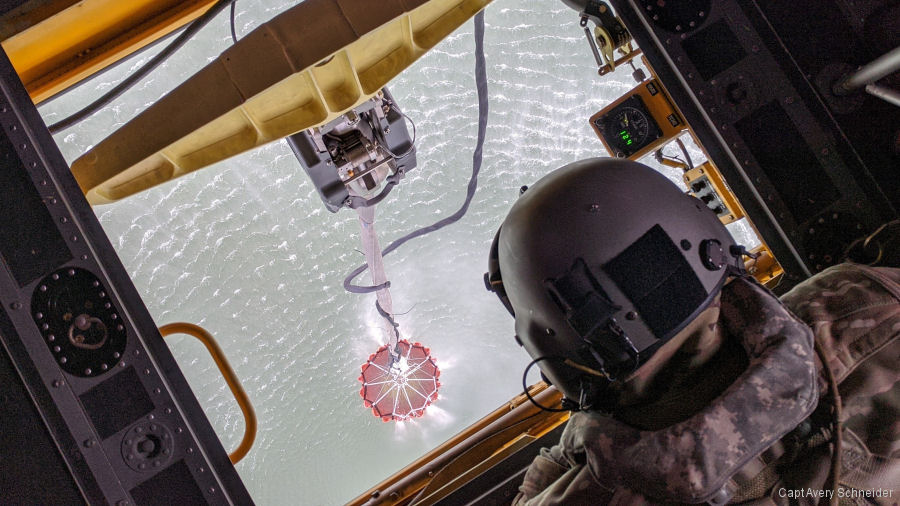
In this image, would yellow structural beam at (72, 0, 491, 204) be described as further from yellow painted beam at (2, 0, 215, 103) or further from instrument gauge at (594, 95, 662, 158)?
instrument gauge at (594, 95, 662, 158)

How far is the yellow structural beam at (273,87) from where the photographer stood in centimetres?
201

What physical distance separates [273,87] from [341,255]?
1.96 meters

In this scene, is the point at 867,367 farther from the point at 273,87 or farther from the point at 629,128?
the point at 273,87

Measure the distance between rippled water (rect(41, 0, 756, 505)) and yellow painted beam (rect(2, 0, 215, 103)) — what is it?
1.09 meters

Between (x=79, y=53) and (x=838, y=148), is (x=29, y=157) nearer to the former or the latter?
(x=79, y=53)

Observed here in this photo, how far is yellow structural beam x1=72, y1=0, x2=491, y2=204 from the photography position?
201 cm

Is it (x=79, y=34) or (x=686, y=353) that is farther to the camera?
(x=79, y=34)

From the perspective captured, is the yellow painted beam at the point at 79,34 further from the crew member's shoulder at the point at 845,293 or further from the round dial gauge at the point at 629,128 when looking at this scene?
the crew member's shoulder at the point at 845,293

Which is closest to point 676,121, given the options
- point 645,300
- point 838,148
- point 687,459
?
point 838,148

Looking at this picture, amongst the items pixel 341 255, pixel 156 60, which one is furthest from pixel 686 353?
pixel 341 255

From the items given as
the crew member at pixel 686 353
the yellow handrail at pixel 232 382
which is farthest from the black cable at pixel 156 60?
the crew member at pixel 686 353

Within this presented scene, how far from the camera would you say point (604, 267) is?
1.70m

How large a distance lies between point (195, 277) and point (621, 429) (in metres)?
2.90

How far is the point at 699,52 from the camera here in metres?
2.47
